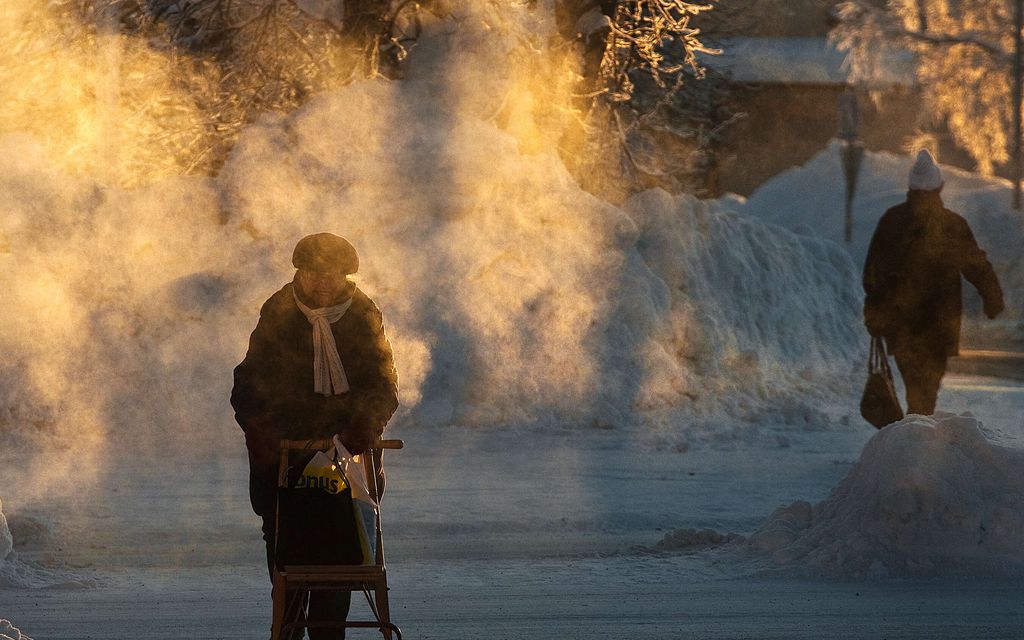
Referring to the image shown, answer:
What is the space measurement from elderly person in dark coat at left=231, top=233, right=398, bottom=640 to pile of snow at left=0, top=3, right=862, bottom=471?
7.15 meters

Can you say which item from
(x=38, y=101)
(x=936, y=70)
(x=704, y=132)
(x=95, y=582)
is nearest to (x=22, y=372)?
(x=38, y=101)

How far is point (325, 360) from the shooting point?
5062 mm

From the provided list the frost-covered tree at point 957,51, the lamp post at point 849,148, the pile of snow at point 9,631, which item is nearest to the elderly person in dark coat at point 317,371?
the pile of snow at point 9,631

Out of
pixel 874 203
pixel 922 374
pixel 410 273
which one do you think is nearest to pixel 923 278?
pixel 922 374

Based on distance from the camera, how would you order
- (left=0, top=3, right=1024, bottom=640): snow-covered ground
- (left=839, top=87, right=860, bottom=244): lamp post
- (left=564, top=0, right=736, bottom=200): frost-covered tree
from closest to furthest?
(left=0, top=3, right=1024, bottom=640): snow-covered ground, (left=564, top=0, right=736, bottom=200): frost-covered tree, (left=839, top=87, right=860, bottom=244): lamp post

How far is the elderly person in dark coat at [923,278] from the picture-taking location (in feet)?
33.2

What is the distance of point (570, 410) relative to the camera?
13273mm

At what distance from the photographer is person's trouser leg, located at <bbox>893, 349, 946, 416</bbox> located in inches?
405

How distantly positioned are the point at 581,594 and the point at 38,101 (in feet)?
32.9

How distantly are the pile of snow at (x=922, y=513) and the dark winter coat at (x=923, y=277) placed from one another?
8.41ft

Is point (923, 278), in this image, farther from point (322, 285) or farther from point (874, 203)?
point (874, 203)

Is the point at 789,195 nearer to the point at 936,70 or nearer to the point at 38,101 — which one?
the point at 936,70

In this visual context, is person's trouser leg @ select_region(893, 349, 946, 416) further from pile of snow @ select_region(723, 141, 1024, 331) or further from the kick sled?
pile of snow @ select_region(723, 141, 1024, 331)

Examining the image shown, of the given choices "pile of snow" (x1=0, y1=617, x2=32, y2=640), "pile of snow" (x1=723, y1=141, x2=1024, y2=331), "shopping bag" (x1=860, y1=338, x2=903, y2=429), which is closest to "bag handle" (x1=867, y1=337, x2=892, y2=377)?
"shopping bag" (x1=860, y1=338, x2=903, y2=429)
